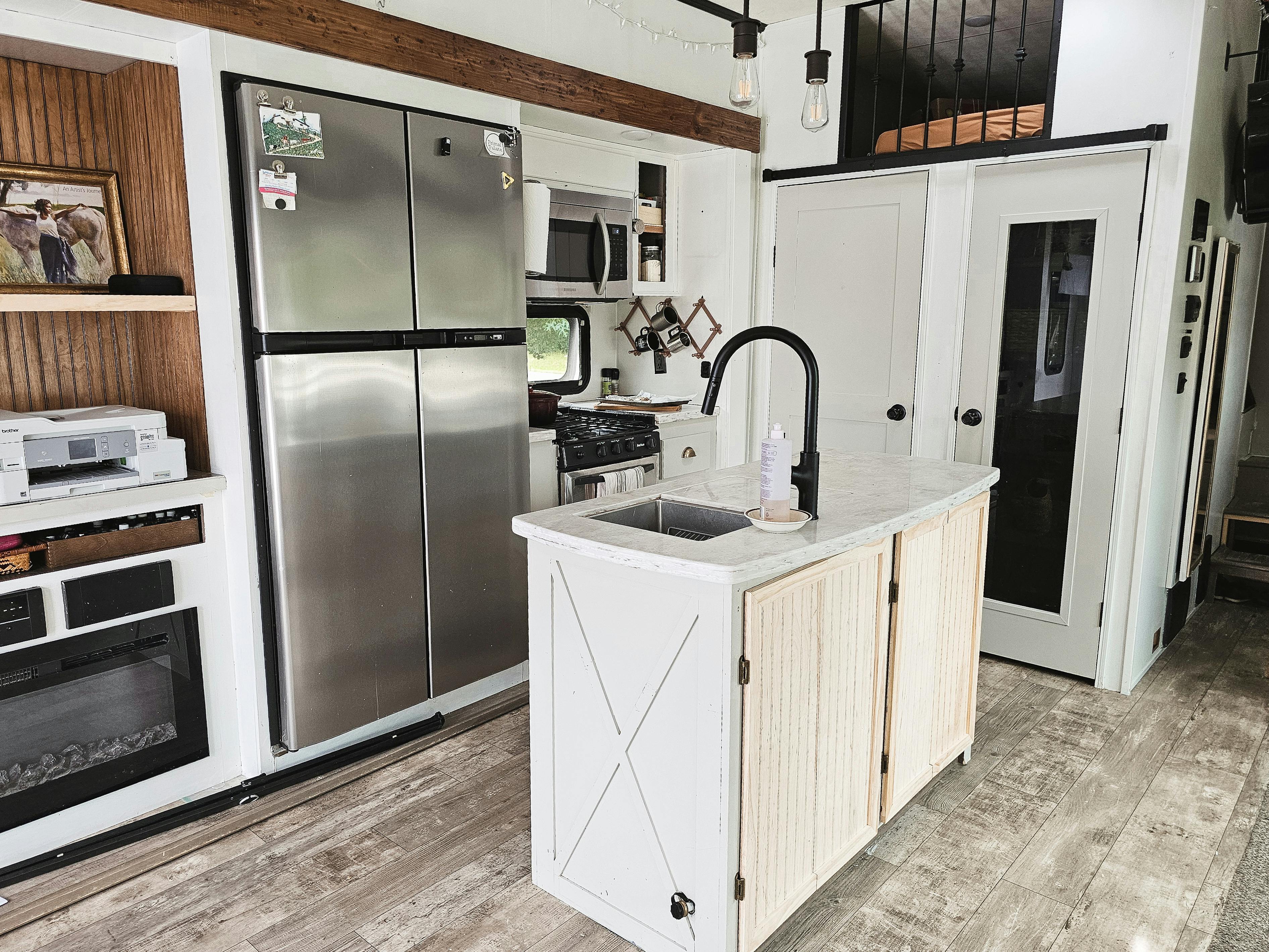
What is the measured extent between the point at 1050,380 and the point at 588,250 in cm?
210

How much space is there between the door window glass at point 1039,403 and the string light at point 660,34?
4.66ft

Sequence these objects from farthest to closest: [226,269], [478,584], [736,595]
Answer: [478,584] < [226,269] < [736,595]

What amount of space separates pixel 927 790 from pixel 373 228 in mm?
2502

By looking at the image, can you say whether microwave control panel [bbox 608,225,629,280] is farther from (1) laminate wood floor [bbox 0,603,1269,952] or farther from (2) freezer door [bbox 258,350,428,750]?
(1) laminate wood floor [bbox 0,603,1269,952]

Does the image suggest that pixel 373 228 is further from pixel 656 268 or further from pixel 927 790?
pixel 927 790

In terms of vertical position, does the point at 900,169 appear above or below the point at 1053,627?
above

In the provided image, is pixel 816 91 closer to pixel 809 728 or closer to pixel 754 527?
pixel 754 527

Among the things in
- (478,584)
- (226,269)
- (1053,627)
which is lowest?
(1053,627)

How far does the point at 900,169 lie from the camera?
389 centimetres

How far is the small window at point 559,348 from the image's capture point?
14.9ft

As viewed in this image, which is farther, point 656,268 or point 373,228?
point 656,268

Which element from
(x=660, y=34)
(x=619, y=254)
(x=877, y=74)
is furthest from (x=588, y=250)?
(x=877, y=74)

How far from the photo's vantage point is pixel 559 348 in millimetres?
4641

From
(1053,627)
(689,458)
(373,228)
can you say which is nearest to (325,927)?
(373,228)
